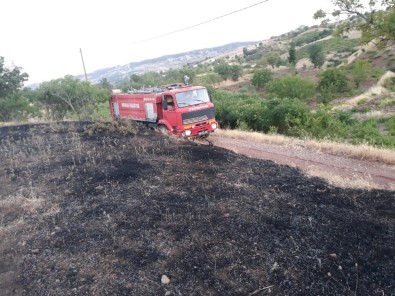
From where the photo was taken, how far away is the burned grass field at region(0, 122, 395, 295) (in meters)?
4.62

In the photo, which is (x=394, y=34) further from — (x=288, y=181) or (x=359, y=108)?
(x=359, y=108)

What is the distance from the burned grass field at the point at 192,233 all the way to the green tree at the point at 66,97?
2061 centimetres

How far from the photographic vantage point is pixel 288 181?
834 centimetres

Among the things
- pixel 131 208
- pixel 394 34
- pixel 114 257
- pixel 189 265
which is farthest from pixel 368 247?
pixel 394 34

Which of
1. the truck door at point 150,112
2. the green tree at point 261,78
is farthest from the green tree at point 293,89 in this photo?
the truck door at point 150,112

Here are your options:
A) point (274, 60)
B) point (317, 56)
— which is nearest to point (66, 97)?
point (317, 56)

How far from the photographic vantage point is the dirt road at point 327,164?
30.1ft

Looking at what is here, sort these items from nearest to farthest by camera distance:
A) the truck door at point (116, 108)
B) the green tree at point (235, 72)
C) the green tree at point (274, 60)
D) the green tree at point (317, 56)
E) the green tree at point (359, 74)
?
the truck door at point (116, 108) → the green tree at point (359, 74) → the green tree at point (317, 56) → the green tree at point (235, 72) → the green tree at point (274, 60)

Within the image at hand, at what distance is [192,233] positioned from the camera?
5863 mm

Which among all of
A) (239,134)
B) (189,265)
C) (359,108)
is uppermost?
(189,265)

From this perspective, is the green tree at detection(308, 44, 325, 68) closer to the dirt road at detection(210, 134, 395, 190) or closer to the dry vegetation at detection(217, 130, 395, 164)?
the dry vegetation at detection(217, 130, 395, 164)

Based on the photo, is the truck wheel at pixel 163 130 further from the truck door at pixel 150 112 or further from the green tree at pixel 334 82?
the green tree at pixel 334 82

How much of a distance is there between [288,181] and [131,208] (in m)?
3.85

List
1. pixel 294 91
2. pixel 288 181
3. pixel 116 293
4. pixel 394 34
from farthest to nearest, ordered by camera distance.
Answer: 1. pixel 294 91
2. pixel 394 34
3. pixel 288 181
4. pixel 116 293
